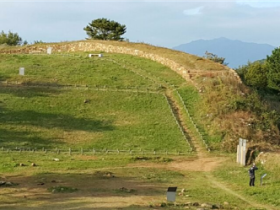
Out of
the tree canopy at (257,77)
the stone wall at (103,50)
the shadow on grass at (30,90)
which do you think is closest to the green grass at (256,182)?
the shadow on grass at (30,90)

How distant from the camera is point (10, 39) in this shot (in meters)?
72.9

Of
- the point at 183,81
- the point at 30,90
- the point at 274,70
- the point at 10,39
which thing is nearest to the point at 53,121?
the point at 30,90

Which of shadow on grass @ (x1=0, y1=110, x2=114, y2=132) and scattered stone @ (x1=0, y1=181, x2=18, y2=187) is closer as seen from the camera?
scattered stone @ (x1=0, y1=181, x2=18, y2=187)

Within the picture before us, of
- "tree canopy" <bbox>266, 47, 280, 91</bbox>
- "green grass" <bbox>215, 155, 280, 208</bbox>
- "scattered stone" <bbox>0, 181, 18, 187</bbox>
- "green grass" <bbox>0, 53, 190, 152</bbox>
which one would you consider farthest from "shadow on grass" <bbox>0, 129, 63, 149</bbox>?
"tree canopy" <bbox>266, 47, 280, 91</bbox>

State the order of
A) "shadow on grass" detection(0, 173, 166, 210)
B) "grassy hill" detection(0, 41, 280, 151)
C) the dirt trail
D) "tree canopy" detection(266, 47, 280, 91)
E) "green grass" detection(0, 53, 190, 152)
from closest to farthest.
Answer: "shadow on grass" detection(0, 173, 166, 210), the dirt trail, "green grass" detection(0, 53, 190, 152), "grassy hill" detection(0, 41, 280, 151), "tree canopy" detection(266, 47, 280, 91)

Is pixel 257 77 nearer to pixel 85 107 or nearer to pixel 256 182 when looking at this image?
pixel 85 107

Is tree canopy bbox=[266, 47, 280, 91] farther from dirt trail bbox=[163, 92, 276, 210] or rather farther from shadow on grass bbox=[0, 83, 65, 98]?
shadow on grass bbox=[0, 83, 65, 98]

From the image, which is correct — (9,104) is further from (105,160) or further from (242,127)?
(242,127)

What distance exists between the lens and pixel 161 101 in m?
38.3

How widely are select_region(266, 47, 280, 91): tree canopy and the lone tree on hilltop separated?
2138cm

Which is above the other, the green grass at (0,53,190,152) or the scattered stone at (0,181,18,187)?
the green grass at (0,53,190,152)

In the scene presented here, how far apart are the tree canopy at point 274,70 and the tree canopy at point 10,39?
37602 mm

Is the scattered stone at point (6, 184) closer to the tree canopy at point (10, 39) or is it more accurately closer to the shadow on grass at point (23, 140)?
the shadow on grass at point (23, 140)

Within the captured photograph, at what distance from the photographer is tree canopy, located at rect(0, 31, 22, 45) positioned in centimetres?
7206
